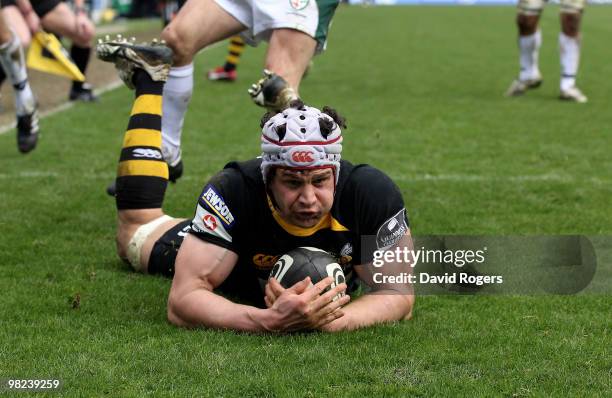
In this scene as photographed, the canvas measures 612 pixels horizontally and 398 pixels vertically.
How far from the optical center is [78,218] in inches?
260

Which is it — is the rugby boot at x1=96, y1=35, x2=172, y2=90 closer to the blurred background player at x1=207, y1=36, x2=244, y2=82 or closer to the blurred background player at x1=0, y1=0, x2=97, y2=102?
the blurred background player at x1=0, y1=0, x2=97, y2=102

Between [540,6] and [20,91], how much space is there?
6.73 metres

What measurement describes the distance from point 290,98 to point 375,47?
52.8ft

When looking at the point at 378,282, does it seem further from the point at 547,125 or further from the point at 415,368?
the point at 547,125

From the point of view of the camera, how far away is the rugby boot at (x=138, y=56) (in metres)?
5.59

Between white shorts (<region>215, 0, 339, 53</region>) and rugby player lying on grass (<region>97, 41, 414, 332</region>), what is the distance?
1.69m

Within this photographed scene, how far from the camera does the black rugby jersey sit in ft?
14.6

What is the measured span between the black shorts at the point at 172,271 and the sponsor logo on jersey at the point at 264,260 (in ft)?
0.20

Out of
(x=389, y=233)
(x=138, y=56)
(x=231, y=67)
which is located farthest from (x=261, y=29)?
(x=231, y=67)

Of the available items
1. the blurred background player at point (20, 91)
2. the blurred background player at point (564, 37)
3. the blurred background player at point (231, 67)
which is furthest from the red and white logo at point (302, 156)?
the blurred background player at point (231, 67)

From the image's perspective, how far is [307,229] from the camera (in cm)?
447

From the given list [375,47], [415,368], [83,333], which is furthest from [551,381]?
[375,47]

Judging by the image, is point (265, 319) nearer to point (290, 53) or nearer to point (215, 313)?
point (215, 313)

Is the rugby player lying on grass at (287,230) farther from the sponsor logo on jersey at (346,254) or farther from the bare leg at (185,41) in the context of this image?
the bare leg at (185,41)
